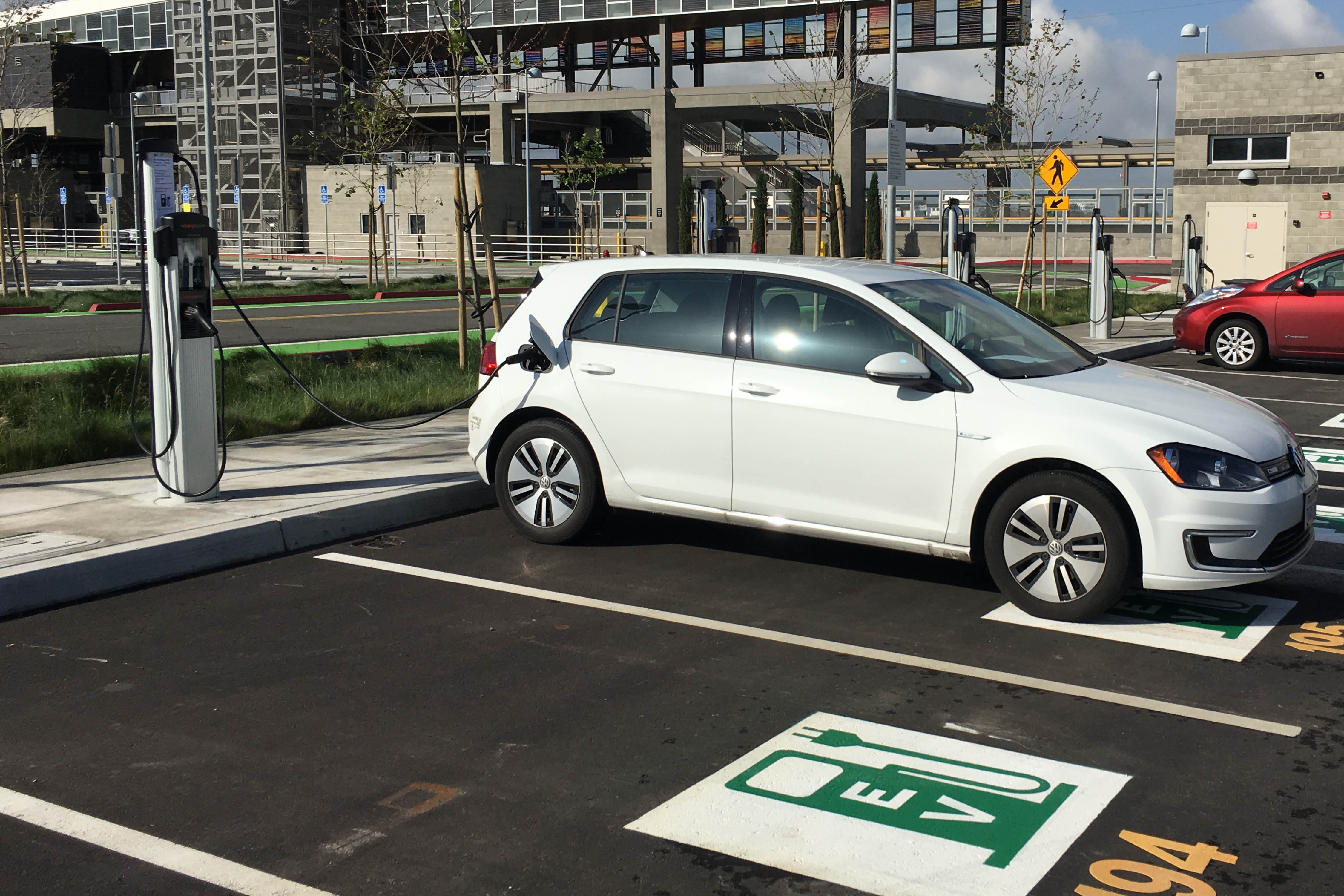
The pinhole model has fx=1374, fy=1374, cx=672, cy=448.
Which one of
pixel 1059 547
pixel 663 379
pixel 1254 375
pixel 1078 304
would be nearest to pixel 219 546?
pixel 663 379

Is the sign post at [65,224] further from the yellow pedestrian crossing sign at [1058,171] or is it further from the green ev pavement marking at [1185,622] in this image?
the green ev pavement marking at [1185,622]

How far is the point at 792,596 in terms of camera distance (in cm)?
698

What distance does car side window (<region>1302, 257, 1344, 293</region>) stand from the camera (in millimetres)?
17000

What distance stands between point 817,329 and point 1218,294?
13768 millimetres

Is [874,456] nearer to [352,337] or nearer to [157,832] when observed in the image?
[157,832]

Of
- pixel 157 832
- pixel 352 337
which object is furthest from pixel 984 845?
pixel 352 337

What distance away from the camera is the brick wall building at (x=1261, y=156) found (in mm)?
31953

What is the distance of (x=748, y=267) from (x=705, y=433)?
949mm

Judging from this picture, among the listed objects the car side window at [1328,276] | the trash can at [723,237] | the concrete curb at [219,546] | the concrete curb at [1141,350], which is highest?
the trash can at [723,237]

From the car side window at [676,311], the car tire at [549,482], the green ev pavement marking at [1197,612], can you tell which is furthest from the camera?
the car tire at [549,482]

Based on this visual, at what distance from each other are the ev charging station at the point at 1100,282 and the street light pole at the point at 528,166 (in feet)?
109

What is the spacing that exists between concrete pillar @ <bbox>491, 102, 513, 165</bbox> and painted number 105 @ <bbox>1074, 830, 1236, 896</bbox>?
196 feet

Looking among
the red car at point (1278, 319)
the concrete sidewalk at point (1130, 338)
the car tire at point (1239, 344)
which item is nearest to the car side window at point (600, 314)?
the concrete sidewalk at point (1130, 338)

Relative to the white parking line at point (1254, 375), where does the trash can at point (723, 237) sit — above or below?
above
